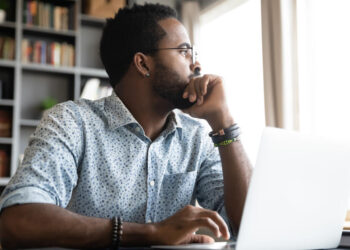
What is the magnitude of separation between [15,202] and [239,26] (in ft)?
9.22

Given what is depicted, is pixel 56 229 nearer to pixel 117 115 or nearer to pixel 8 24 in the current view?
pixel 117 115

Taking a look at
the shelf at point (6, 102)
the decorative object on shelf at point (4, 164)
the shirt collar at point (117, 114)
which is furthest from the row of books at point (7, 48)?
the shirt collar at point (117, 114)

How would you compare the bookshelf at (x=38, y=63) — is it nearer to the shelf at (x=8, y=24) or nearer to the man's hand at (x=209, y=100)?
the shelf at (x=8, y=24)

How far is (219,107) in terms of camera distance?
1.45 metres

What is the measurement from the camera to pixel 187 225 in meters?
0.91

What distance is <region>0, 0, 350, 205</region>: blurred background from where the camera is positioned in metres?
2.68

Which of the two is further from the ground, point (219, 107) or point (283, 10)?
point (283, 10)

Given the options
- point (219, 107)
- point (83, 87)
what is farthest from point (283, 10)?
point (83, 87)

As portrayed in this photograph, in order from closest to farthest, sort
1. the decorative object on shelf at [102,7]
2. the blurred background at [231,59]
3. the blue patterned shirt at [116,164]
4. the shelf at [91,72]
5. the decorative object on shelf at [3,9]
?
1. the blue patterned shirt at [116,164]
2. the blurred background at [231,59]
3. the decorative object on shelf at [3,9]
4. the shelf at [91,72]
5. the decorative object on shelf at [102,7]

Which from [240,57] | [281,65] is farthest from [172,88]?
[240,57]

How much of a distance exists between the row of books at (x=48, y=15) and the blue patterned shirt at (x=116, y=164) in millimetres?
2835

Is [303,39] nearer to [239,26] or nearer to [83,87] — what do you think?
[239,26]

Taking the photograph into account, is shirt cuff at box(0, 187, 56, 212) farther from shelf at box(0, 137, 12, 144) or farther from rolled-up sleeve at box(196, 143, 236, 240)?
shelf at box(0, 137, 12, 144)

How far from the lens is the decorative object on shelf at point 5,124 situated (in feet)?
12.5
